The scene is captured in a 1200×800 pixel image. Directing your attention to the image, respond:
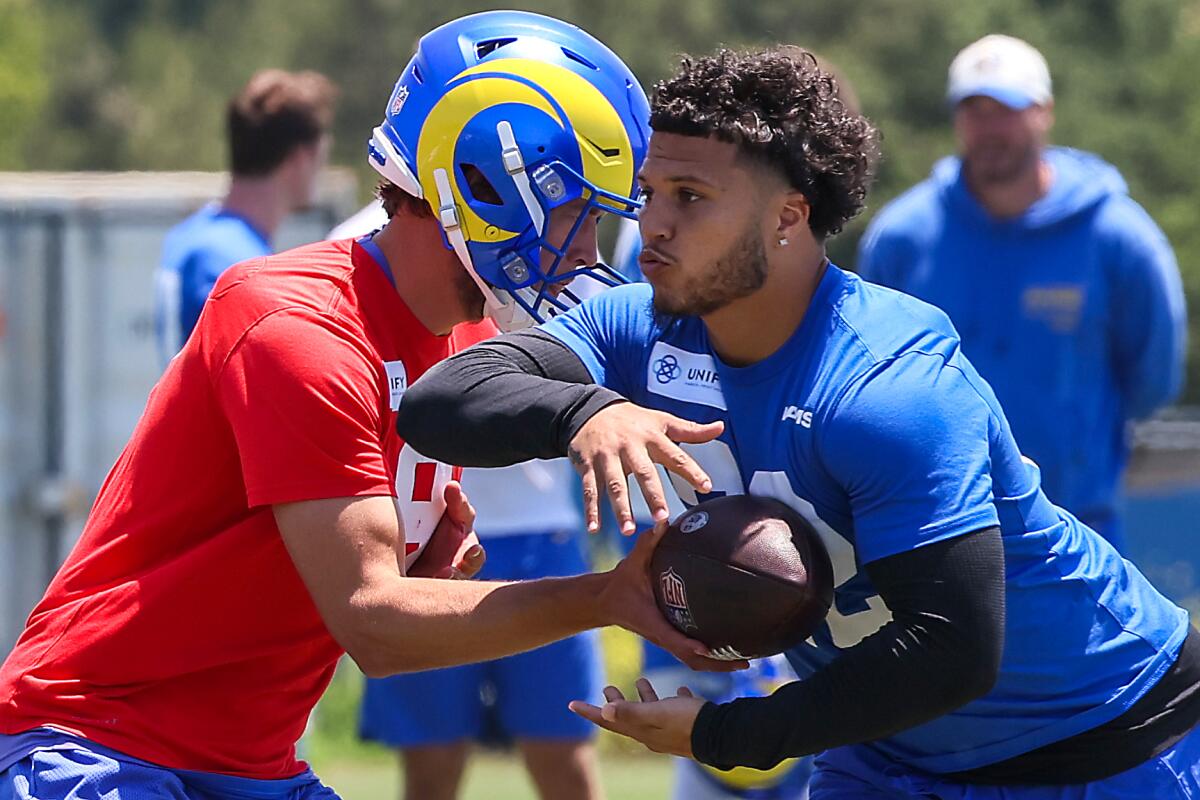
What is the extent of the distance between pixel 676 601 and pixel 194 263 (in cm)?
385

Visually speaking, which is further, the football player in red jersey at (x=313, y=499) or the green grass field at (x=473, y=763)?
the green grass field at (x=473, y=763)

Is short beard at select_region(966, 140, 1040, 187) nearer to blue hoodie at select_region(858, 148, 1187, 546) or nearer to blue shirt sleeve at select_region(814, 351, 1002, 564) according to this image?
blue hoodie at select_region(858, 148, 1187, 546)

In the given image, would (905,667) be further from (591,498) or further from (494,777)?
(494,777)

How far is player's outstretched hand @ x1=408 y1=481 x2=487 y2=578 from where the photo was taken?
3.56 m

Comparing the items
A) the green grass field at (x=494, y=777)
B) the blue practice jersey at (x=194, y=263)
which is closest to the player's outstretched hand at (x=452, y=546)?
the blue practice jersey at (x=194, y=263)

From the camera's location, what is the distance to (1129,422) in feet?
22.2

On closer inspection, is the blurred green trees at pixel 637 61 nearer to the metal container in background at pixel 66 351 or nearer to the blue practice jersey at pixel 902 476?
the metal container in background at pixel 66 351

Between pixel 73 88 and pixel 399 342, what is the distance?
41.3 meters

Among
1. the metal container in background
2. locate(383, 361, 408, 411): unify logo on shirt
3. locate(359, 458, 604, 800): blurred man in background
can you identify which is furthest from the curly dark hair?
the metal container in background

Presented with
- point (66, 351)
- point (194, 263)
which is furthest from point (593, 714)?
point (66, 351)

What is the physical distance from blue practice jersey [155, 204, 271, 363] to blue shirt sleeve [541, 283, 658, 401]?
3250 mm

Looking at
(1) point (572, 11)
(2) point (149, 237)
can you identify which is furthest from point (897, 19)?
(2) point (149, 237)

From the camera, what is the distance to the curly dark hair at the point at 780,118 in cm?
309

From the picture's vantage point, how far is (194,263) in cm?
639
